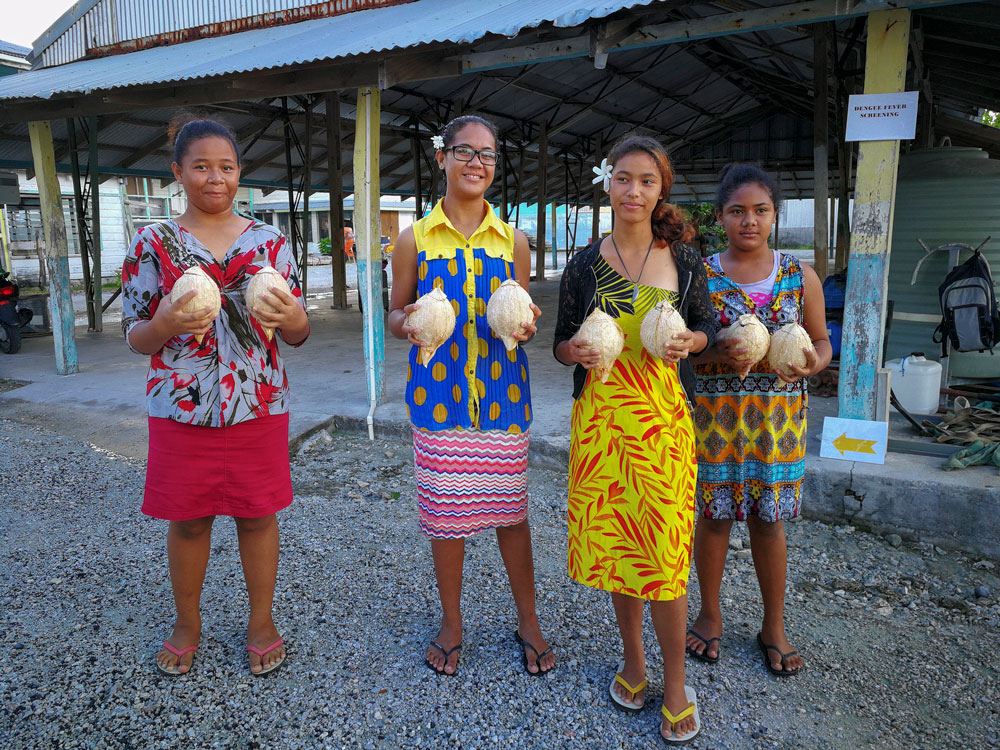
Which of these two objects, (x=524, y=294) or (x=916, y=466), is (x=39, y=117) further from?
(x=916, y=466)

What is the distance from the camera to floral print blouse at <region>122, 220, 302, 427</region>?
2123mm

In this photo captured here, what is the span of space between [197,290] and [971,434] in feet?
14.2

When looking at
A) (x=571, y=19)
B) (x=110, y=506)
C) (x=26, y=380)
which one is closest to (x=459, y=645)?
(x=110, y=506)

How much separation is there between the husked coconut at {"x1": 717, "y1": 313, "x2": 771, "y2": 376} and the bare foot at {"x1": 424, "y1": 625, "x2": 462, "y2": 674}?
140 cm

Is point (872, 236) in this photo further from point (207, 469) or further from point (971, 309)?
point (207, 469)

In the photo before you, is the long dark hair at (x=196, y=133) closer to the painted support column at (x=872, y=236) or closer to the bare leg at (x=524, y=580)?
the bare leg at (x=524, y=580)

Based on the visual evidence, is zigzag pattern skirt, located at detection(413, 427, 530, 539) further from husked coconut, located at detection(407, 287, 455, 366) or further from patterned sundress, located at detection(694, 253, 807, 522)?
patterned sundress, located at detection(694, 253, 807, 522)

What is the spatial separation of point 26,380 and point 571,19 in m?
6.81

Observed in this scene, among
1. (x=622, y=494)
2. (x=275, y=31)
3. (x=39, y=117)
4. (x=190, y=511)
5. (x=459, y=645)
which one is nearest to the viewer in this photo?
(x=622, y=494)

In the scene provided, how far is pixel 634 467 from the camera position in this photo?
6.59 ft

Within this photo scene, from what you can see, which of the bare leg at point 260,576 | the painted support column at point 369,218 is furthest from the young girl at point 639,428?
the painted support column at point 369,218

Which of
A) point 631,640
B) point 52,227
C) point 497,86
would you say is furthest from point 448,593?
point 497,86

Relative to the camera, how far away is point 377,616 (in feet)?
9.17

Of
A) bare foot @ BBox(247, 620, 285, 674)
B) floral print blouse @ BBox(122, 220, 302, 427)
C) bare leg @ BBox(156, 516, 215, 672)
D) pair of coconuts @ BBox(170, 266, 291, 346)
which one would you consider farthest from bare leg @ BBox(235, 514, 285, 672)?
pair of coconuts @ BBox(170, 266, 291, 346)
